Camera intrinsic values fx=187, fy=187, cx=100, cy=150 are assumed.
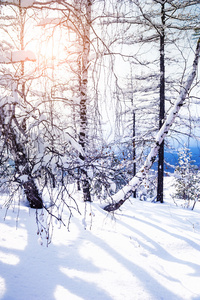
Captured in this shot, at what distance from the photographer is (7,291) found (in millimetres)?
2043

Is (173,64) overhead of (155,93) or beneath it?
overhead

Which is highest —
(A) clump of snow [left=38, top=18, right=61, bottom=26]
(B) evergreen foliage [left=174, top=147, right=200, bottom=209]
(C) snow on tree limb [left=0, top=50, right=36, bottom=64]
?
(A) clump of snow [left=38, top=18, right=61, bottom=26]

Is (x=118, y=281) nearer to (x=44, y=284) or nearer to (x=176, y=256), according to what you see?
(x=44, y=284)

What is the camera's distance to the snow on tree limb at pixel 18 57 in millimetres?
1756

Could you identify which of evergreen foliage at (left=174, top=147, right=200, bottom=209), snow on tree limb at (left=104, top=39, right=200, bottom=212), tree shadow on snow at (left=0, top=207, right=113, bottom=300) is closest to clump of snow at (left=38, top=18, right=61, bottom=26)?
tree shadow on snow at (left=0, top=207, right=113, bottom=300)

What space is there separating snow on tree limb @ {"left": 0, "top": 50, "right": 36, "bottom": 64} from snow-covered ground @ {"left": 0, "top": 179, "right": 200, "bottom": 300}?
5.48ft

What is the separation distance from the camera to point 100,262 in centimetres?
297

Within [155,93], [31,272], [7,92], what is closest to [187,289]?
[31,272]

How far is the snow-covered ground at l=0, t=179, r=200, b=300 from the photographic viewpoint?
7.46 feet

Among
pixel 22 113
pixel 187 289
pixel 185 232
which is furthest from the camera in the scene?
pixel 185 232

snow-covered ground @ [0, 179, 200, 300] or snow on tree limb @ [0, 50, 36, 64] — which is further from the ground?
snow on tree limb @ [0, 50, 36, 64]

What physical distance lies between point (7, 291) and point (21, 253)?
93 cm

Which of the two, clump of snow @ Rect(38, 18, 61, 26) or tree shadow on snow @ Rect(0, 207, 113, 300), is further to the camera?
tree shadow on snow @ Rect(0, 207, 113, 300)

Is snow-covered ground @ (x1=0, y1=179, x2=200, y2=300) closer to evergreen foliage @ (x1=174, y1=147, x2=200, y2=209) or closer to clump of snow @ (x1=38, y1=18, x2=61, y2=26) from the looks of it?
clump of snow @ (x1=38, y1=18, x2=61, y2=26)
